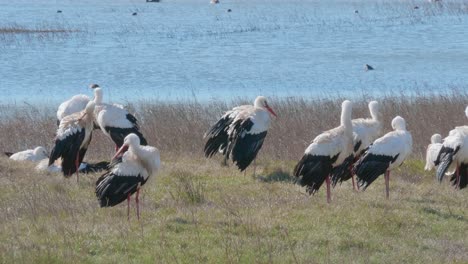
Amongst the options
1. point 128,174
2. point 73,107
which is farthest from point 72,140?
point 128,174

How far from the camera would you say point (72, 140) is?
13.0m

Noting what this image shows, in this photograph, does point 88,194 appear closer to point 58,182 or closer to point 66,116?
point 58,182

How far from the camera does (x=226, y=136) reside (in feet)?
47.0

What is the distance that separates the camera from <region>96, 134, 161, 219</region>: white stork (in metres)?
10.3

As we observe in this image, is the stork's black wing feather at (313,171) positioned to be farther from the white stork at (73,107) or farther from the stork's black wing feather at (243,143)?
the white stork at (73,107)

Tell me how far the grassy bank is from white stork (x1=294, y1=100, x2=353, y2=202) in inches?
9.4

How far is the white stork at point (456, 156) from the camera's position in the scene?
12617 mm

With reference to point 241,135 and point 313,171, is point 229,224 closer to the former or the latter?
point 313,171

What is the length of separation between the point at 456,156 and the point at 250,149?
2.78 meters

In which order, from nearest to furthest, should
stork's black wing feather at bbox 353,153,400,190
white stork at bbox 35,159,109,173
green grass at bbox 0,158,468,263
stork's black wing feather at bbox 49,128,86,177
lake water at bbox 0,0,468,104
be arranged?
green grass at bbox 0,158,468,263, stork's black wing feather at bbox 353,153,400,190, stork's black wing feather at bbox 49,128,86,177, white stork at bbox 35,159,109,173, lake water at bbox 0,0,468,104

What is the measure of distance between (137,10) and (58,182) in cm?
5590

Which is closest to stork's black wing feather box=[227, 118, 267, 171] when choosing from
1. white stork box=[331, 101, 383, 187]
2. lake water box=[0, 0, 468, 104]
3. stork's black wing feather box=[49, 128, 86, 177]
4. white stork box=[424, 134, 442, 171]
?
white stork box=[331, 101, 383, 187]

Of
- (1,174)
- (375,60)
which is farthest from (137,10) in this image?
(1,174)

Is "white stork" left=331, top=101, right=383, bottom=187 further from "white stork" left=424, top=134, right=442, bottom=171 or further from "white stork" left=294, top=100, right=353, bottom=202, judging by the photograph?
"white stork" left=424, top=134, right=442, bottom=171
